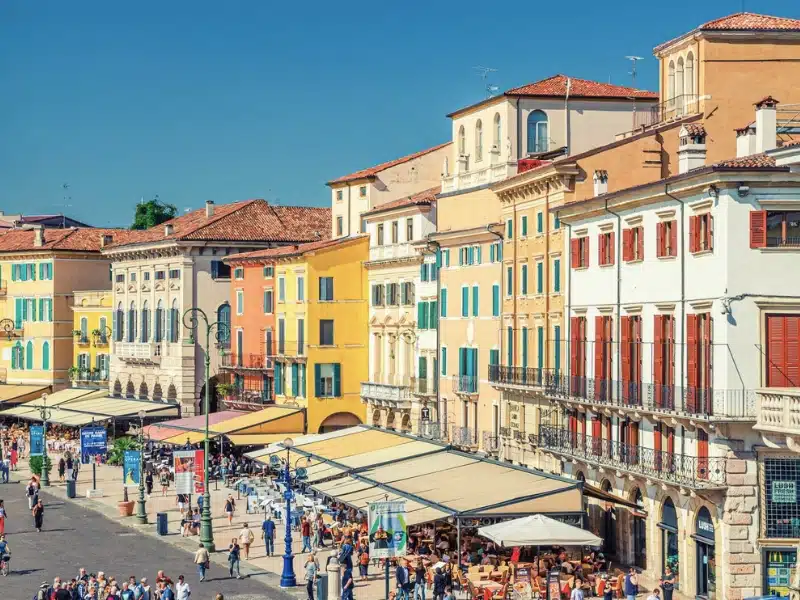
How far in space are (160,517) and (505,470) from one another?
1555cm

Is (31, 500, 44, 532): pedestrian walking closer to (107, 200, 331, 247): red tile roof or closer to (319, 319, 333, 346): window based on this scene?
(319, 319, 333, 346): window

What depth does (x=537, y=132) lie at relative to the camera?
59.2m

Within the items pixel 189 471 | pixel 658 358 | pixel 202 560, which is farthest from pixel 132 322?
pixel 658 358

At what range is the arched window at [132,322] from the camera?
3708 inches

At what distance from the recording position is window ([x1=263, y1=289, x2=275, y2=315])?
81375 millimetres

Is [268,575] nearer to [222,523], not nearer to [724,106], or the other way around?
[222,523]

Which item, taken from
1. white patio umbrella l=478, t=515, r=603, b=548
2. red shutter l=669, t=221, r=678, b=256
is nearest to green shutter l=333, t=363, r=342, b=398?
red shutter l=669, t=221, r=678, b=256

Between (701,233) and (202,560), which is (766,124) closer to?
(701,233)

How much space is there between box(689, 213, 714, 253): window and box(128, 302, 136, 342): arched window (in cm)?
5903

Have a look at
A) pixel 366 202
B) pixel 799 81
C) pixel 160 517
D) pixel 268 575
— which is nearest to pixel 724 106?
pixel 799 81

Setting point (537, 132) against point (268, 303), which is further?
point (268, 303)

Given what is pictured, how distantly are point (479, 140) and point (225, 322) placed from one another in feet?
97.4

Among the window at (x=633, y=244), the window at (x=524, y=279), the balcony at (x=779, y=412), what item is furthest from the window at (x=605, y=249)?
the balcony at (x=779, y=412)

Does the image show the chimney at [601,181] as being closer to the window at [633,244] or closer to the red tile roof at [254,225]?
the window at [633,244]
